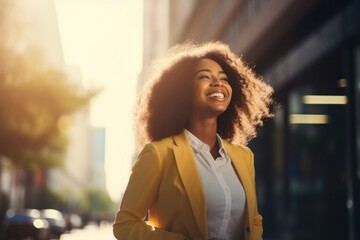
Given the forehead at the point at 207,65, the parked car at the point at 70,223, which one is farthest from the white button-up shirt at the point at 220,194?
the parked car at the point at 70,223

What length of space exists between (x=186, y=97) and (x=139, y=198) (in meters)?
0.55

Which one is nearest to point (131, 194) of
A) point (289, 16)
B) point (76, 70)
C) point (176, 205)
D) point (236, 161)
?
point (176, 205)

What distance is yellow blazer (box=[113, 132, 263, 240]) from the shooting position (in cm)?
269

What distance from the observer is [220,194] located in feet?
9.06

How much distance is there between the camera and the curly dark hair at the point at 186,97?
306 cm

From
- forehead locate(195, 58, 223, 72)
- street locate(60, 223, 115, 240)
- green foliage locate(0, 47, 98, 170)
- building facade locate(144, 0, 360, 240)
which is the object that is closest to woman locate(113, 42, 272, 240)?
forehead locate(195, 58, 223, 72)

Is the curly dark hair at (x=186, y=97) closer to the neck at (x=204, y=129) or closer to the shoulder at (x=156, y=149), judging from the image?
the neck at (x=204, y=129)

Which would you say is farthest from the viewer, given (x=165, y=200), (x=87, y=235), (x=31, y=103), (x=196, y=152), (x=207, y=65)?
(x=87, y=235)


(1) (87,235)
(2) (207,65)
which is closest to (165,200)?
(2) (207,65)

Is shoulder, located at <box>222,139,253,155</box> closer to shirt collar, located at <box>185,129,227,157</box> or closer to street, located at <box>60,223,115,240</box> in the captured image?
shirt collar, located at <box>185,129,227,157</box>

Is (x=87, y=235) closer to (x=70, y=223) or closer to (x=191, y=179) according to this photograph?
(x=70, y=223)

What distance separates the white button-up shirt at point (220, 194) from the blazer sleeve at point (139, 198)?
21 cm

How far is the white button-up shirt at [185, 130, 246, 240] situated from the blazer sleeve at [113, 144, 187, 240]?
205 mm

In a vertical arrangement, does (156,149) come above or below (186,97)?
below
